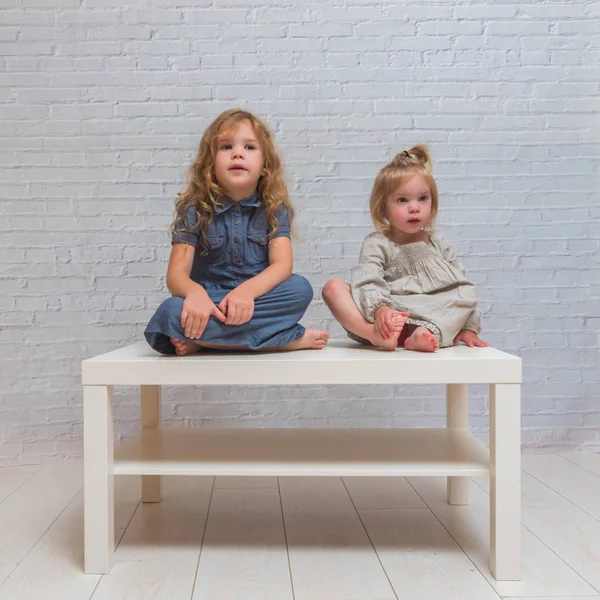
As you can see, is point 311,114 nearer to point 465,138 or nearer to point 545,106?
point 465,138

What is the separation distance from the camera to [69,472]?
2.00m

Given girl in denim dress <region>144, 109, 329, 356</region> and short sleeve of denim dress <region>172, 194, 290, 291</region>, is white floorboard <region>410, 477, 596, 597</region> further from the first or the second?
short sleeve of denim dress <region>172, 194, 290, 291</region>

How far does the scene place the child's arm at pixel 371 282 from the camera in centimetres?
145

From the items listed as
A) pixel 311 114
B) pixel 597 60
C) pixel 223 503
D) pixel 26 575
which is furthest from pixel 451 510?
pixel 597 60

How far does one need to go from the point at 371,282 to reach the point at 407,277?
0.09 metres

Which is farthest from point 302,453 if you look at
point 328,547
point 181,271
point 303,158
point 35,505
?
point 303,158

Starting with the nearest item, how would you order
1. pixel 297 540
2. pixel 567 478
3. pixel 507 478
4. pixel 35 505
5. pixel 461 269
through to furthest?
pixel 507 478, pixel 297 540, pixel 461 269, pixel 35 505, pixel 567 478

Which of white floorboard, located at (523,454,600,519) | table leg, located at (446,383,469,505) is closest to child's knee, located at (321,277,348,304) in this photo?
table leg, located at (446,383,469,505)

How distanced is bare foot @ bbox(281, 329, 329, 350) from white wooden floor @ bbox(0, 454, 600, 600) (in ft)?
1.24

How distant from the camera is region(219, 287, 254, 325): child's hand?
1297 millimetres

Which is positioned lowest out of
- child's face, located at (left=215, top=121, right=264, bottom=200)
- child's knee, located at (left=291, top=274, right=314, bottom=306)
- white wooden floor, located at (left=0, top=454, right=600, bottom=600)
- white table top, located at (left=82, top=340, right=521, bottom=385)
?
white wooden floor, located at (left=0, top=454, right=600, bottom=600)

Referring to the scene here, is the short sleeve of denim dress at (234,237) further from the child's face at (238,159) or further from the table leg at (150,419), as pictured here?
the table leg at (150,419)

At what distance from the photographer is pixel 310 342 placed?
1.40 meters

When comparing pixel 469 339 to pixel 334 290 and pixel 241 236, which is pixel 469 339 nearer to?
pixel 334 290
